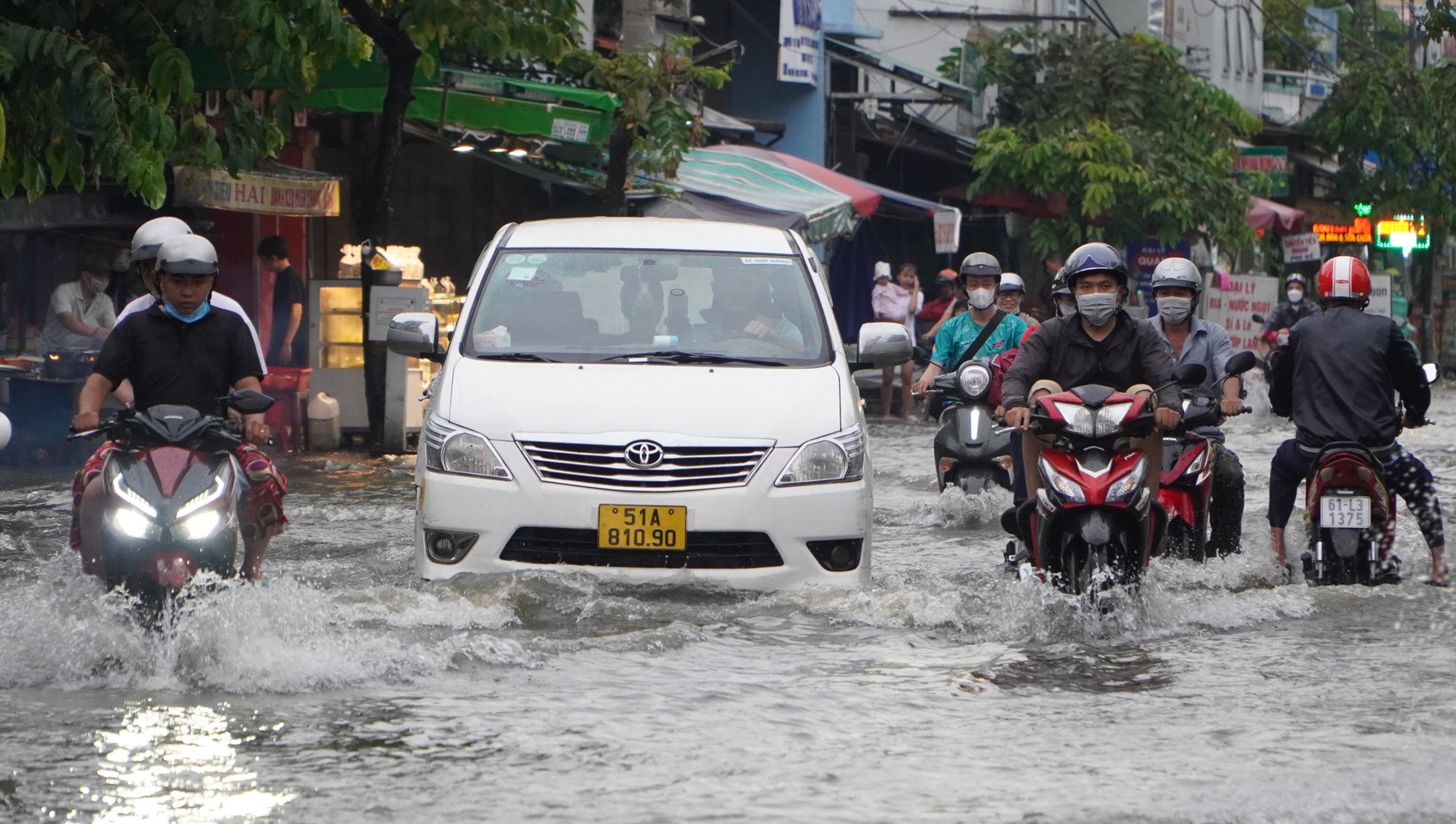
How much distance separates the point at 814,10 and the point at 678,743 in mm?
21567

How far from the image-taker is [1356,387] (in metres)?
8.98

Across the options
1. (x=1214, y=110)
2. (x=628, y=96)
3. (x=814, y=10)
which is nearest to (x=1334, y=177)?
(x=1214, y=110)

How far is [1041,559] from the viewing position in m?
8.01

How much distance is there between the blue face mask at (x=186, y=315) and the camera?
23.8 ft

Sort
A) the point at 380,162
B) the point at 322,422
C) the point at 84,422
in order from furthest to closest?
the point at 322,422 → the point at 380,162 → the point at 84,422

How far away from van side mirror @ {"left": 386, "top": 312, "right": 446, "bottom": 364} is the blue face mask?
4.63 feet

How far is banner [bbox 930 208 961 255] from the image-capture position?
83.3 feet

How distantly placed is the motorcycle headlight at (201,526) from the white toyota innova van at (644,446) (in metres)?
1.54

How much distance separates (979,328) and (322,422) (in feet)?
21.7

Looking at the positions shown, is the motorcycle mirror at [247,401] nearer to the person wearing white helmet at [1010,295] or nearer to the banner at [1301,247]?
the person wearing white helmet at [1010,295]

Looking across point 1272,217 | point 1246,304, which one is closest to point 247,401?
point 1246,304

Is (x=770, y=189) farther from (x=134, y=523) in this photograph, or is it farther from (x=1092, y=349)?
(x=134, y=523)

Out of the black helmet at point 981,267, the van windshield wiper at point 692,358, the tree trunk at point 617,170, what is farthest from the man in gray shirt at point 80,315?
the van windshield wiper at point 692,358

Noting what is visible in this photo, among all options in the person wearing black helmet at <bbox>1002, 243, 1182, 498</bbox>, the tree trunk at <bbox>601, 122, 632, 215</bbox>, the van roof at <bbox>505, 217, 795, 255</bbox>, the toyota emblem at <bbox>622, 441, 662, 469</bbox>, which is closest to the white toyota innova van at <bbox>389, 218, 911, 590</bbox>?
the toyota emblem at <bbox>622, 441, 662, 469</bbox>
